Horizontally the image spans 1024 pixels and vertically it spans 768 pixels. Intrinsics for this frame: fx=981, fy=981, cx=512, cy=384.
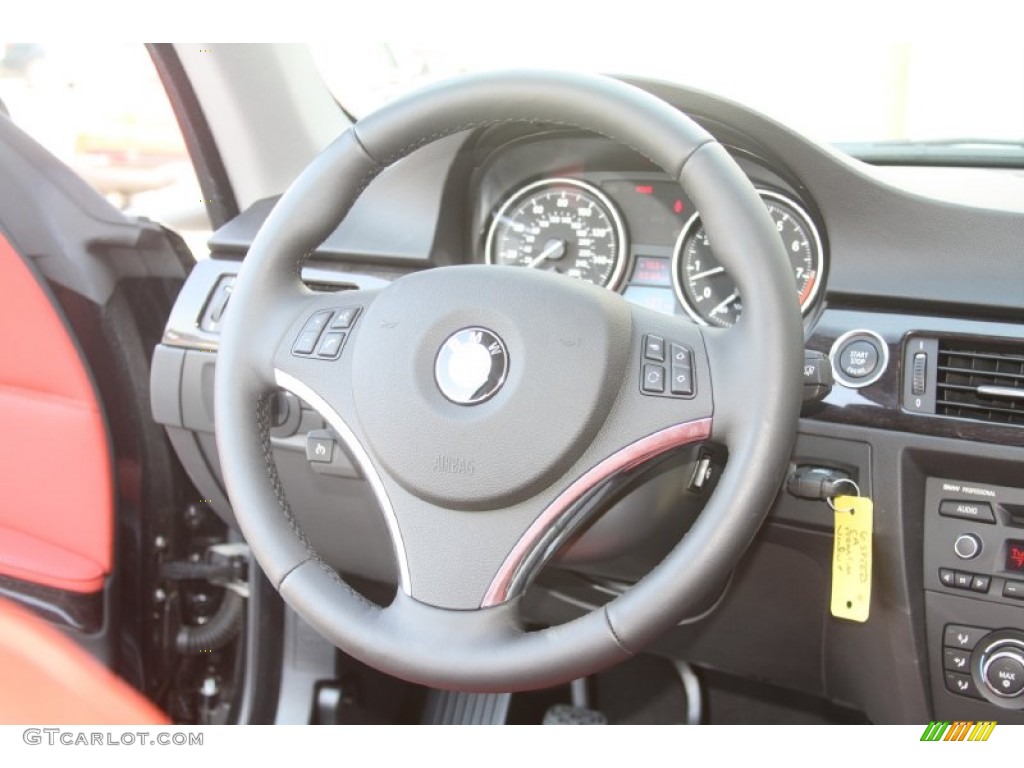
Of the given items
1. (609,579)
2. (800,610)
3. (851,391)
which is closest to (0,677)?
(609,579)

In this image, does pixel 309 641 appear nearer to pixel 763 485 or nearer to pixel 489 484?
pixel 489 484

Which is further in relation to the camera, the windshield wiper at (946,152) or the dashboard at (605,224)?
the windshield wiper at (946,152)

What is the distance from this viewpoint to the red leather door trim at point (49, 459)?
5.26 feet

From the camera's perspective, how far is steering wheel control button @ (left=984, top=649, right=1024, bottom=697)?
4.07 ft

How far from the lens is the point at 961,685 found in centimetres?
129

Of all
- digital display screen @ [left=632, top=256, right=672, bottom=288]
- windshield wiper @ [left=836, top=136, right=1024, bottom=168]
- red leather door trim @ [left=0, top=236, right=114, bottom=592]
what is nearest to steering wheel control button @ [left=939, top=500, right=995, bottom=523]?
digital display screen @ [left=632, top=256, right=672, bottom=288]

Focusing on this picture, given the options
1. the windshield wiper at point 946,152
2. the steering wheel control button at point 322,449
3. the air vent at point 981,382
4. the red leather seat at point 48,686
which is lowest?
the red leather seat at point 48,686

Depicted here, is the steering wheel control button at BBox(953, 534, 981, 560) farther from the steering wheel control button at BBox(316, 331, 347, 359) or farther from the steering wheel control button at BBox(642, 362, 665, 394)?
the steering wheel control button at BBox(316, 331, 347, 359)

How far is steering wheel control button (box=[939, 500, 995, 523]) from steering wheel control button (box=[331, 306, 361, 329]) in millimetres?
774

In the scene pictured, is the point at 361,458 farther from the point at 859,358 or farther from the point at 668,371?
the point at 859,358

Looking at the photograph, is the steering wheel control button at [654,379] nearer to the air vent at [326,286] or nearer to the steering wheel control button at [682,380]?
the steering wheel control button at [682,380]

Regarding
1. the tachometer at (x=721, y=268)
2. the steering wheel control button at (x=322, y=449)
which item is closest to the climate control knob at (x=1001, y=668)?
the tachometer at (x=721, y=268)

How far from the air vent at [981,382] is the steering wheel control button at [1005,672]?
1.02ft

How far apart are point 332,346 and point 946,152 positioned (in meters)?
1.06
